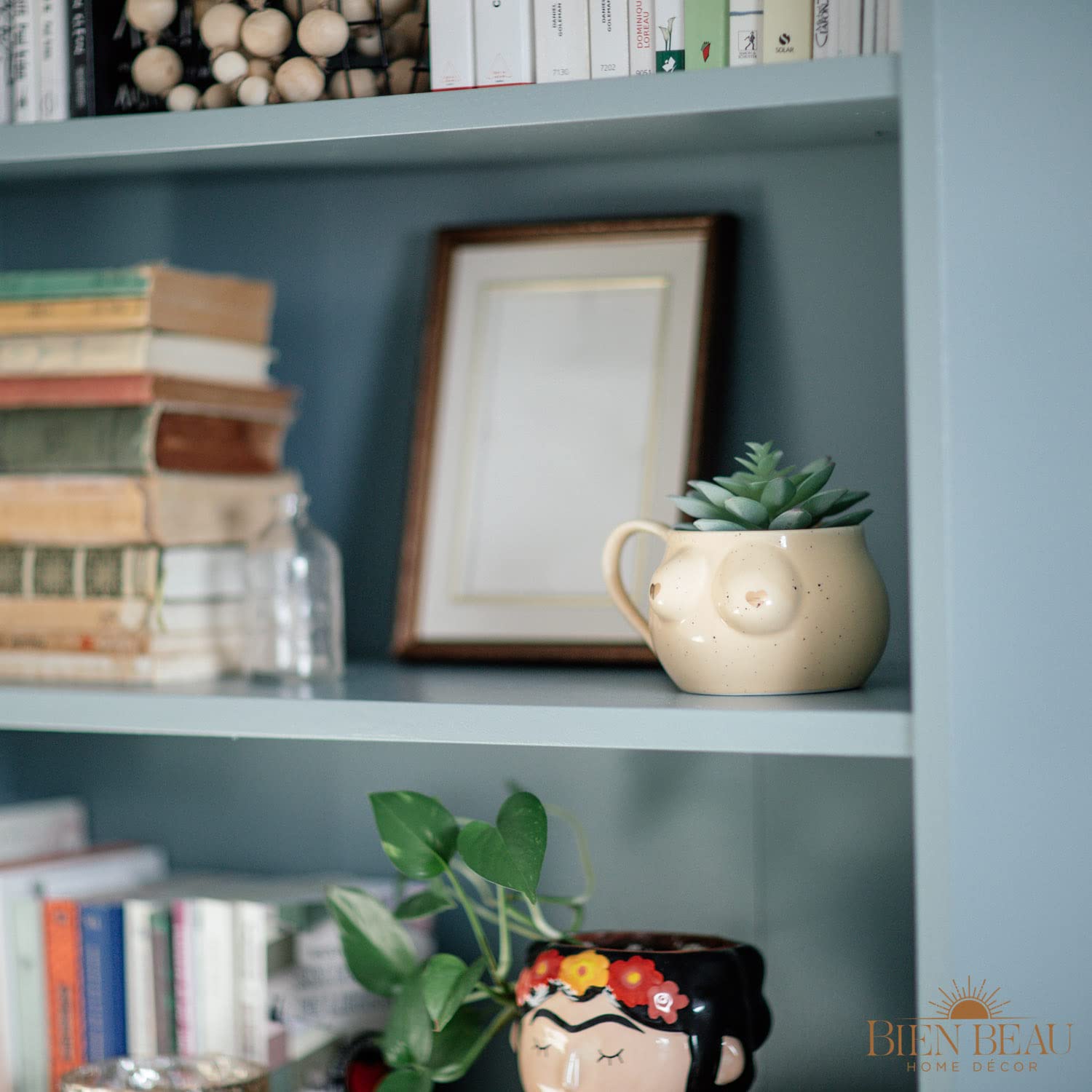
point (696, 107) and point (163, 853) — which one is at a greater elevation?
point (696, 107)

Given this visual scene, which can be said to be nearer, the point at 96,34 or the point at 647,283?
the point at 96,34

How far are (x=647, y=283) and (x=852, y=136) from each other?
203 mm

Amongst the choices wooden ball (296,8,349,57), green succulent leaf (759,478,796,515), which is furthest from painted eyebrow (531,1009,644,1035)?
wooden ball (296,8,349,57)

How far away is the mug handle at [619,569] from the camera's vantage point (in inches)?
38.7

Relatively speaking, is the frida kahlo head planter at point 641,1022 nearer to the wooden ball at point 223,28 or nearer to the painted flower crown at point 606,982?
the painted flower crown at point 606,982

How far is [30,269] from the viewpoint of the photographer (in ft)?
4.68

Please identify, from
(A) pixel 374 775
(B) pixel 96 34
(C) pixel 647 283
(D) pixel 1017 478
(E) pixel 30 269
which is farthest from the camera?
(E) pixel 30 269

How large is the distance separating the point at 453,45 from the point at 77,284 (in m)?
0.39

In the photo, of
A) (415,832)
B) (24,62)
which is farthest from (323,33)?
(415,832)

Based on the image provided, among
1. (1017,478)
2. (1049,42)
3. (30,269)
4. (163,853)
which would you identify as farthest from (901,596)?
(30,269)

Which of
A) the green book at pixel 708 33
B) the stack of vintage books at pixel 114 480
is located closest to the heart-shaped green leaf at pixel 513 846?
the stack of vintage books at pixel 114 480

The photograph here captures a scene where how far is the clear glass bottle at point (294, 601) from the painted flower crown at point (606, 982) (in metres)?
0.31

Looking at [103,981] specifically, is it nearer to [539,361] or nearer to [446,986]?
[446,986]

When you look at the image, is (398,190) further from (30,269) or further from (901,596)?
(901,596)
